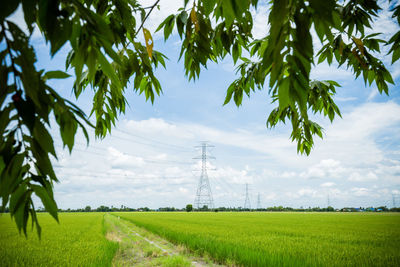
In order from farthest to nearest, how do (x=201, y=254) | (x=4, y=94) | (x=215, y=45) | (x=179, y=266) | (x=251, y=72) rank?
(x=201, y=254), (x=179, y=266), (x=251, y=72), (x=215, y=45), (x=4, y=94)

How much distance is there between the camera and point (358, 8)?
5.42ft

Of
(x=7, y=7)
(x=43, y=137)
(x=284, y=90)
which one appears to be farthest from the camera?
(x=284, y=90)

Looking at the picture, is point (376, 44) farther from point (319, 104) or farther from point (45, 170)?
point (45, 170)

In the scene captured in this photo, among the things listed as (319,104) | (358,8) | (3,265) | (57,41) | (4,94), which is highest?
(358,8)

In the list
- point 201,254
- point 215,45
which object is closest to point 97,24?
point 215,45

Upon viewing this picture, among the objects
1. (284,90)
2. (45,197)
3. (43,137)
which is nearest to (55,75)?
(43,137)

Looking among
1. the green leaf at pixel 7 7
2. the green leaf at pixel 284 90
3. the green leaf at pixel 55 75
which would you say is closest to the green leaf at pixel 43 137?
the green leaf at pixel 55 75

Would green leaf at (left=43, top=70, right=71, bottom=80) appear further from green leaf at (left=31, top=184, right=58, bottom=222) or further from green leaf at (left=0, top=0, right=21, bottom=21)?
green leaf at (left=31, top=184, right=58, bottom=222)

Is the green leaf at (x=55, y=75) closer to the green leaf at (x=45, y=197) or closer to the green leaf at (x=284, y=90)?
the green leaf at (x=45, y=197)

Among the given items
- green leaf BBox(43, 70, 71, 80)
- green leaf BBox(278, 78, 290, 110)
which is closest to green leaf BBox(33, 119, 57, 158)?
green leaf BBox(43, 70, 71, 80)

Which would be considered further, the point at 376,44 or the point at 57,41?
the point at 376,44

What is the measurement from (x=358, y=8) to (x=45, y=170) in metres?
2.09

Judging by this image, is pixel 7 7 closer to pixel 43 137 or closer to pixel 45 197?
pixel 43 137

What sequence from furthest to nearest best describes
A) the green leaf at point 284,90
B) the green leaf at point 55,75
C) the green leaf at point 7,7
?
the green leaf at point 284,90
the green leaf at point 55,75
the green leaf at point 7,7
